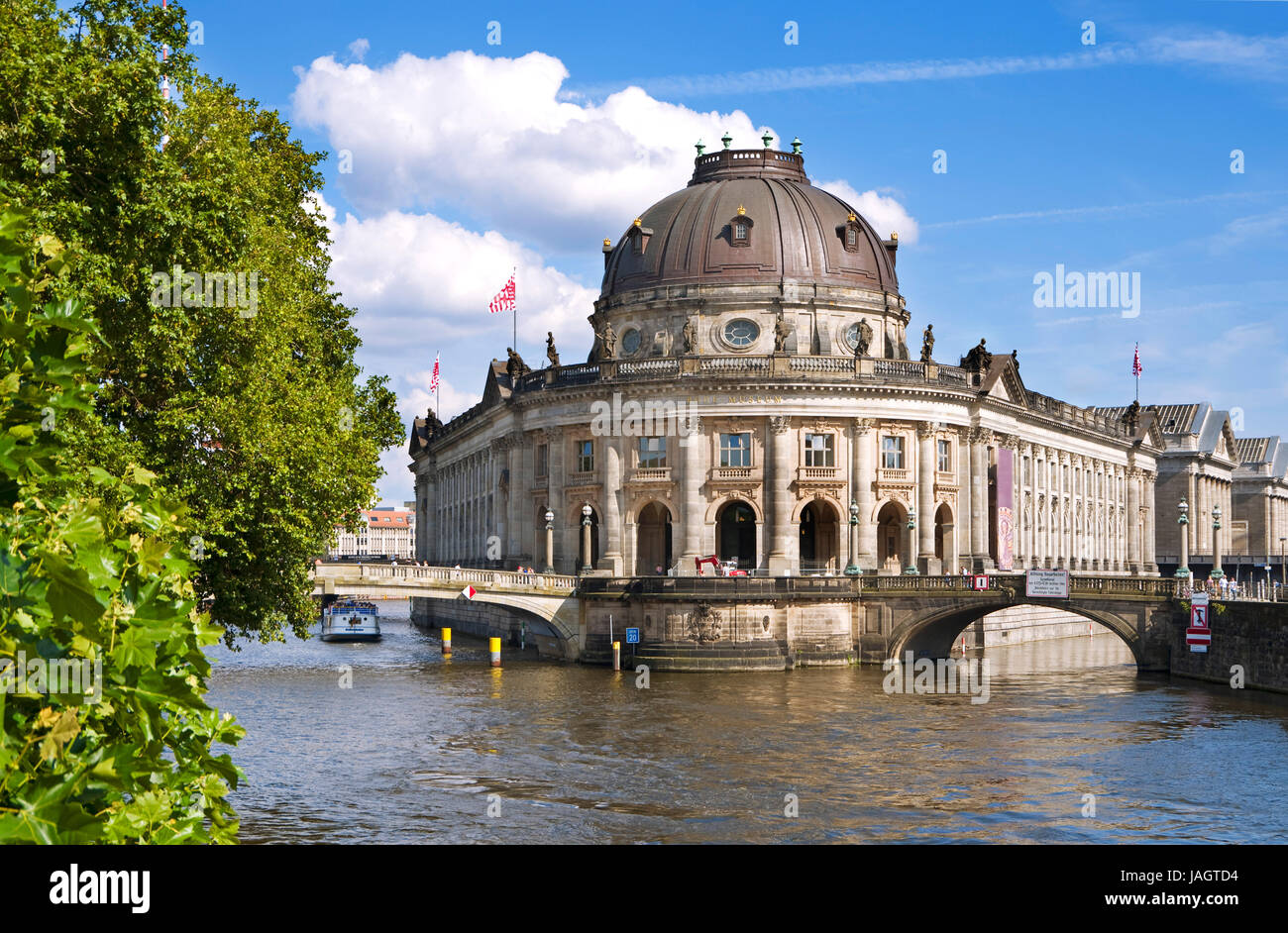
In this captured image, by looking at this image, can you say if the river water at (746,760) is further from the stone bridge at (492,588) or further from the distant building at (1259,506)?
the distant building at (1259,506)

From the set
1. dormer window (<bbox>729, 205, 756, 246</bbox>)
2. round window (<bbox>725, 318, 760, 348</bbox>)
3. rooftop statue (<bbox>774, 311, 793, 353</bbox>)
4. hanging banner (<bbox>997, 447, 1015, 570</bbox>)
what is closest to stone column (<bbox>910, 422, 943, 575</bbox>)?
rooftop statue (<bbox>774, 311, 793, 353</bbox>)

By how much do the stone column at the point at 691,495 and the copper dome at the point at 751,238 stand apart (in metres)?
13.1

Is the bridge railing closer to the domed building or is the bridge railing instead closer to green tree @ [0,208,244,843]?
the domed building

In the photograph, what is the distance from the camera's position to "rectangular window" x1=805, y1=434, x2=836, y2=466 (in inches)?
3071

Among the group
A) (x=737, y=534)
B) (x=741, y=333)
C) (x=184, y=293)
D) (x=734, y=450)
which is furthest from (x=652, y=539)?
(x=184, y=293)

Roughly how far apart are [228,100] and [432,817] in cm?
2202

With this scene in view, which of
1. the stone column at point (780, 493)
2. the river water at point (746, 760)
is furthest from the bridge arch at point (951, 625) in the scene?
the stone column at point (780, 493)

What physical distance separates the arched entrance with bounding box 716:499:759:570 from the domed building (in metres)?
0.11

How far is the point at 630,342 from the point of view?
293 ft

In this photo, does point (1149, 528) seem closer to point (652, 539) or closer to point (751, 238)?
point (751, 238)

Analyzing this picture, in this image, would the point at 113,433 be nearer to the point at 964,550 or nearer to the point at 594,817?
the point at 594,817

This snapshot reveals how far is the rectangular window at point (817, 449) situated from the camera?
78.0 metres

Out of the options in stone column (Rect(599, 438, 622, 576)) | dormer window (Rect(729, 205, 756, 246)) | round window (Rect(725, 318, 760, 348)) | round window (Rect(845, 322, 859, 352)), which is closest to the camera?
stone column (Rect(599, 438, 622, 576))
